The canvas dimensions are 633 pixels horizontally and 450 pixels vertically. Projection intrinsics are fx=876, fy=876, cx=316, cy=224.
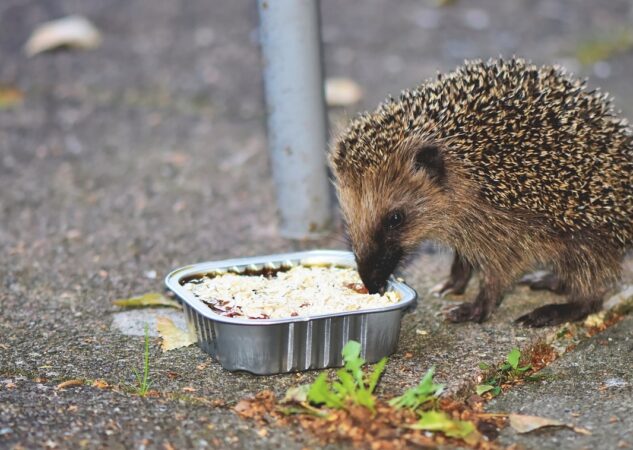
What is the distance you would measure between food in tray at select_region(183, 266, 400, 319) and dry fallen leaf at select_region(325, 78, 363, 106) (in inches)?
149

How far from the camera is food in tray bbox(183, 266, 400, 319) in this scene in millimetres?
4211

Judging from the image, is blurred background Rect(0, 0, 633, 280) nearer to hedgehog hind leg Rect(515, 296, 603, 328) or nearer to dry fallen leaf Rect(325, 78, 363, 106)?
dry fallen leaf Rect(325, 78, 363, 106)

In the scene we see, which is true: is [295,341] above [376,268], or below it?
below

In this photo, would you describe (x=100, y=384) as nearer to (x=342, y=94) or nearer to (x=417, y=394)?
(x=417, y=394)

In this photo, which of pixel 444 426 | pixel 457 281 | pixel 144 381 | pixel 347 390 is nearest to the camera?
pixel 444 426

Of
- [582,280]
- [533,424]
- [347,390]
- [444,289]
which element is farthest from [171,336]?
[582,280]

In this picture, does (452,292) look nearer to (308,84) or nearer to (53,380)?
(308,84)

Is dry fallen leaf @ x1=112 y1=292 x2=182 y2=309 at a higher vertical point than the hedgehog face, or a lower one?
lower

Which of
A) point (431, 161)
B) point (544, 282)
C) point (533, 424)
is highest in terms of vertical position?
point (431, 161)

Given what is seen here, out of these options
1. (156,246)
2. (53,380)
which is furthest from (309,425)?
(156,246)

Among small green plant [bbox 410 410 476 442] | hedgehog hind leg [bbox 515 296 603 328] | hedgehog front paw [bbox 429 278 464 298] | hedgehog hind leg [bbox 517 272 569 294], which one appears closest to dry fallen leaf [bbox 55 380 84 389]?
small green plant [bbox 410 410 476 442]

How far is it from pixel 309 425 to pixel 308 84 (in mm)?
2793

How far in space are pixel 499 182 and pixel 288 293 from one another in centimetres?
132

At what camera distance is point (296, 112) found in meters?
5.79
